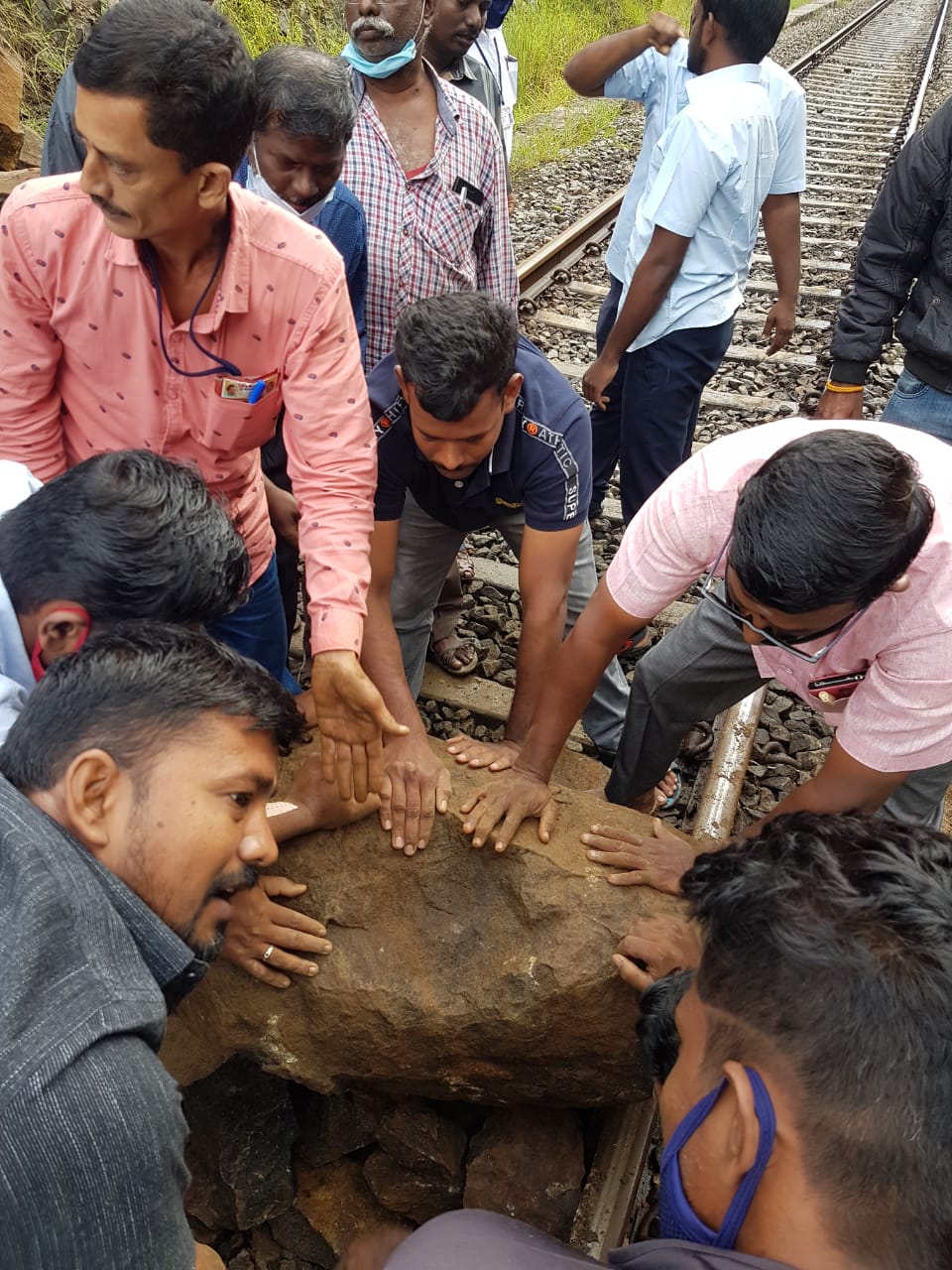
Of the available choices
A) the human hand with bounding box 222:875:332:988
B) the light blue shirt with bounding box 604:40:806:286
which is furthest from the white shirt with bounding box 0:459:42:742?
the light blue shirt with bounding box 604:40:806:286

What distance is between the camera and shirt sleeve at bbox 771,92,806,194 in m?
3.85

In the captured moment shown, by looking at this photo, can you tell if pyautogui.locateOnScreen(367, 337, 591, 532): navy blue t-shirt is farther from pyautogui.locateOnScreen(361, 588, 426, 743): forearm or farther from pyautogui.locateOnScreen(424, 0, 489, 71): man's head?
pyautogui.locateOnScreen(424, 0, 489, 71): man's head

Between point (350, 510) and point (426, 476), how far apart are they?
67 centimetres

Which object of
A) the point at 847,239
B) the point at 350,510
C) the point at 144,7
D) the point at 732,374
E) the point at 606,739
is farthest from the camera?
the point at 847,239

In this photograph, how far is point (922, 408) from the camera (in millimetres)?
3445

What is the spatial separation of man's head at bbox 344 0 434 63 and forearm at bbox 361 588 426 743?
1848 mm

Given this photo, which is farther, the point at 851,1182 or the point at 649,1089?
the point at 649,1089

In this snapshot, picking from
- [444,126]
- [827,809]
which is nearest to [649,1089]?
[827,809]

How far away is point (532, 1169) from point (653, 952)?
0.72 metres

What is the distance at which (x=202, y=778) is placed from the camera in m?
1.47

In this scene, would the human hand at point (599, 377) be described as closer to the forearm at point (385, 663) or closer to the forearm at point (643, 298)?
the forearm at point (643, 298)

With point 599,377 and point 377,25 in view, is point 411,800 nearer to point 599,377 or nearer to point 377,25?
point 599,377

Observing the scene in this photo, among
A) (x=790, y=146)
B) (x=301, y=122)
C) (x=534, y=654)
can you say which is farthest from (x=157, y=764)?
(x=790, y=146)

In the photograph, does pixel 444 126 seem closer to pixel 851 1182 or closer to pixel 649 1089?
pixel 649 1089
